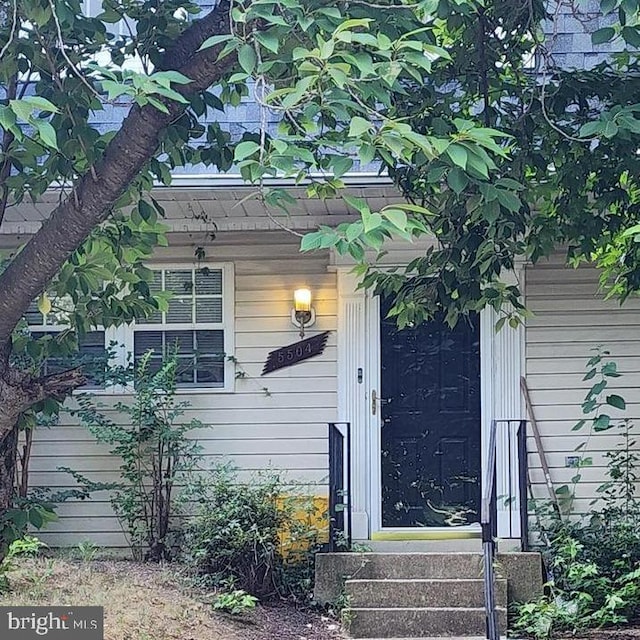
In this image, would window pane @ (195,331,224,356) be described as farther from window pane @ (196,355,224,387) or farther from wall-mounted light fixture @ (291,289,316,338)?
wall-mounted light fixture @ (291,289,316,338)

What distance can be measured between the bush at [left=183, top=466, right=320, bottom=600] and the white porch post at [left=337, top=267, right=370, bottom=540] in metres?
0.56

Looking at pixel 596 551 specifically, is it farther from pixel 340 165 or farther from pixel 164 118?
pixel 164 118

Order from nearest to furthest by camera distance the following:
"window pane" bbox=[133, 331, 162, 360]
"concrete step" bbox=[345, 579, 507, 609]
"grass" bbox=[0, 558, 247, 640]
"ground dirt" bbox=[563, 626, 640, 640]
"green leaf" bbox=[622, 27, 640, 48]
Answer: "green leaf" bbox=[622, 27, 640, 48] < "grass" bbox=[0, 558, 247, 640] < "ground dirt" bbox=[563, 626, 640, 640] < "concrete step" bbox=[345, 579, 507, 609] < "window pane" bbox=[133, 331, 162, 360]

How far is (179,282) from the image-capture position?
7.14 m

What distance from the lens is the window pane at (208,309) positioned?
7105 millimetres

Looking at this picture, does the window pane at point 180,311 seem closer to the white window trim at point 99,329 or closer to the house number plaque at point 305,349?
the white window trim at point 99,329

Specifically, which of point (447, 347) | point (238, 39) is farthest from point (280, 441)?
point (238, 39)

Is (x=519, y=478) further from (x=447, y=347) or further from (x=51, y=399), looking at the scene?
(x=51, y=399)

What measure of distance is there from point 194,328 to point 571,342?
2977 millimetres

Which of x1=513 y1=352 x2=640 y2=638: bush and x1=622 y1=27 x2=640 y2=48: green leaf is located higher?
x1=622 y1=27 x2=640 y2=48: green leaf

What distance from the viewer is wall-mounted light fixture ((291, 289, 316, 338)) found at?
6.92 metres

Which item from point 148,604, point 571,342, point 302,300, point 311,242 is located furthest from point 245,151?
point 571,342

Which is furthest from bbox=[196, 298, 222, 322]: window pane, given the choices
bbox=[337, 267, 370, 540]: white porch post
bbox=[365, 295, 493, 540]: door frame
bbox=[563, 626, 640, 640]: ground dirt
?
bbox=[563, 626, 640, 640]: ground dirt

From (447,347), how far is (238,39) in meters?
4.70
